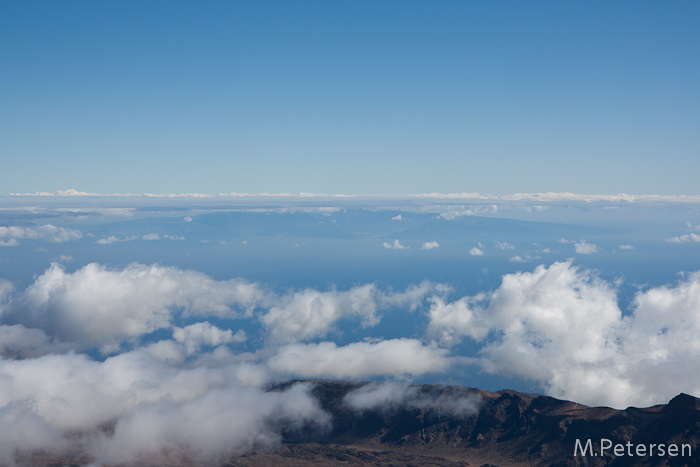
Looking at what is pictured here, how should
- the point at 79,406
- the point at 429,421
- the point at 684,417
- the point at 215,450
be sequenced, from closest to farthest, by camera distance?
the point at 684,417, the point at 215,450, the point at 429,421, the point at 79,406

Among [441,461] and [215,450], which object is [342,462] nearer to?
[441,461]

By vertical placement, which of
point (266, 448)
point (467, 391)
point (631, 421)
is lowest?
point (266, 448)

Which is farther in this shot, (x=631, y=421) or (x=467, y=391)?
(x=467, y=391)

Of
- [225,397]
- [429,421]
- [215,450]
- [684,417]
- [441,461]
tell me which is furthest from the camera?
[225,397]

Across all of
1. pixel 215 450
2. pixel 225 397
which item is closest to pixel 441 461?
pixel 215 450

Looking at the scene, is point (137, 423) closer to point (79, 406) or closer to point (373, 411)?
point (79, 406)

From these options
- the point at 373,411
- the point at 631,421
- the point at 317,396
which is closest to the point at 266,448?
the point at 317,396

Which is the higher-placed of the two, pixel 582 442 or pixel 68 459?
pixel 582 442
